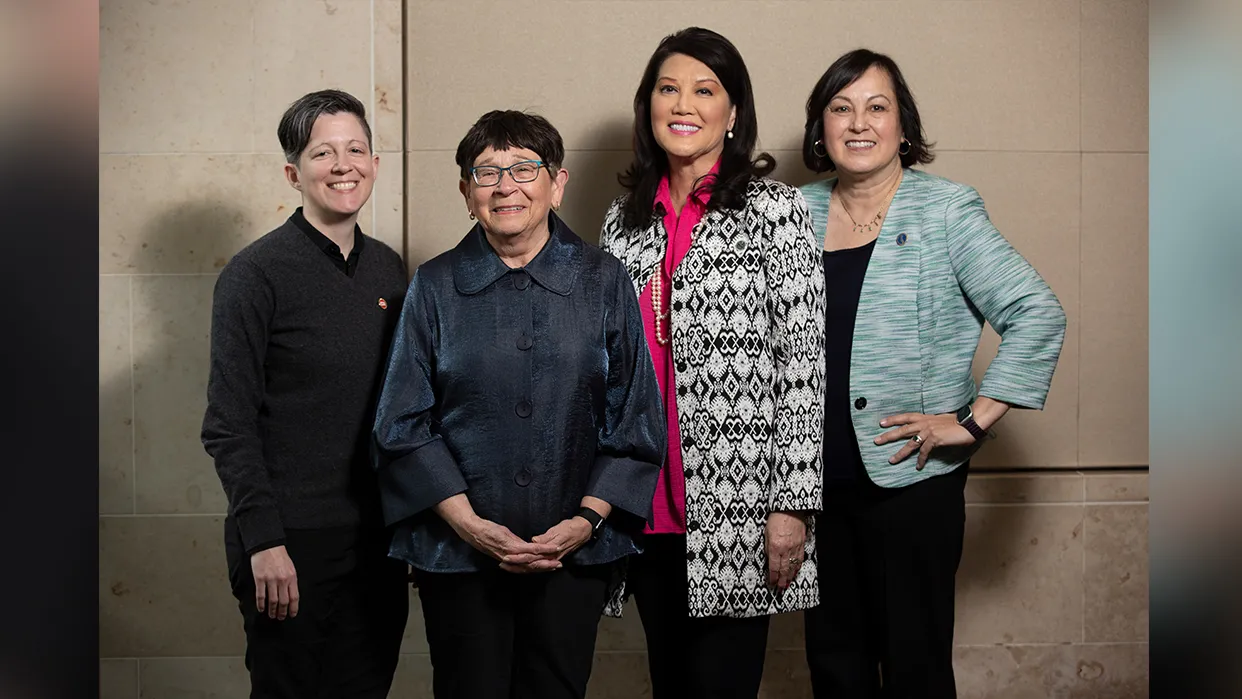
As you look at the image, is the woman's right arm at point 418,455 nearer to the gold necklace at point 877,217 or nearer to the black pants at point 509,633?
the black pants at point 509,633

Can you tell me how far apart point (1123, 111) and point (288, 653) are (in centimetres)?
295

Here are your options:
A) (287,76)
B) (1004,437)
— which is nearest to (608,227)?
(287,76)

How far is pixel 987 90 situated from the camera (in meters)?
3.38

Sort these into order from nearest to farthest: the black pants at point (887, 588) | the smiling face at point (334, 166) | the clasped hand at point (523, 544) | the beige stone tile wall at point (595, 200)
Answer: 1. the clasped hand at point (523, 544)
2. the smiling face at point (334, 166)
3. the black pants at point (887, 588)
4. the beige stone tile wall at point (595, 200)


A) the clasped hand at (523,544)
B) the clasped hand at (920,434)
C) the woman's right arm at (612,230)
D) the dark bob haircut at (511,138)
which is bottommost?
the clasped hand at (523,544)

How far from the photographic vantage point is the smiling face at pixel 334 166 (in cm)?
219

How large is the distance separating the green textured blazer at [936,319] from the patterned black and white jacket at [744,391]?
0.19 m

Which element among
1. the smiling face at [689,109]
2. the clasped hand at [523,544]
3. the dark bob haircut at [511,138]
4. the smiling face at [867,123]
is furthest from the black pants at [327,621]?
the smiling face at [867,123]

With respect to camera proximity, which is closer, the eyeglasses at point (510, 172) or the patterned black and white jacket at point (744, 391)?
the eyeglasses at point (510, 172)

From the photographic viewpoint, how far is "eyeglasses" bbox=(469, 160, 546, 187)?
82.4 inches

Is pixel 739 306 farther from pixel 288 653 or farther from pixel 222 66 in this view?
pixel 222 66

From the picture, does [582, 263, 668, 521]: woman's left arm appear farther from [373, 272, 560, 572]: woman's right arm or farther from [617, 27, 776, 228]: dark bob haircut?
[617, 27, 776, 228]: dark bob haircut
